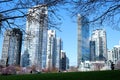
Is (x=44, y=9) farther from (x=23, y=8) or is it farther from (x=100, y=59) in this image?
(x=100, y=59)

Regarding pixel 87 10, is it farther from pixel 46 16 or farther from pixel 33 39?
pixel 33 39

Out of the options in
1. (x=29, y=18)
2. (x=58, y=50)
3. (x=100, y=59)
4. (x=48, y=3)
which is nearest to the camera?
(x=48, y=3)

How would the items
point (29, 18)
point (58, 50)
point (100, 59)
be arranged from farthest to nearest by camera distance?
point (58, 50) < point (100, 59) < point (29, 18)

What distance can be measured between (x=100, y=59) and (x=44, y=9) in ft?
411

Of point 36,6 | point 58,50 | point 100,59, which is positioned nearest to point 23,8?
point 36,6

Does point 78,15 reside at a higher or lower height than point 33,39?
higher

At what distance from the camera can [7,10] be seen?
14.7 metres

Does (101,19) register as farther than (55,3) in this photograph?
Yes

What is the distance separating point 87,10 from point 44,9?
2.71m

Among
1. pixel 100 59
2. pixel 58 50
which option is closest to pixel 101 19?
pixel 100 59

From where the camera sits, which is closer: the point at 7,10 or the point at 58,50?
the point at 7,10

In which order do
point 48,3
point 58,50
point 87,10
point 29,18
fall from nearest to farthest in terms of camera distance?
1. point 48,3
2. point 29,18
3. point 87,10
4. point 58,50

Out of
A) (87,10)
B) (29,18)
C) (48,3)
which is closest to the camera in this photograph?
(48,3)

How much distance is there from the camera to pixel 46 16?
15820mm
